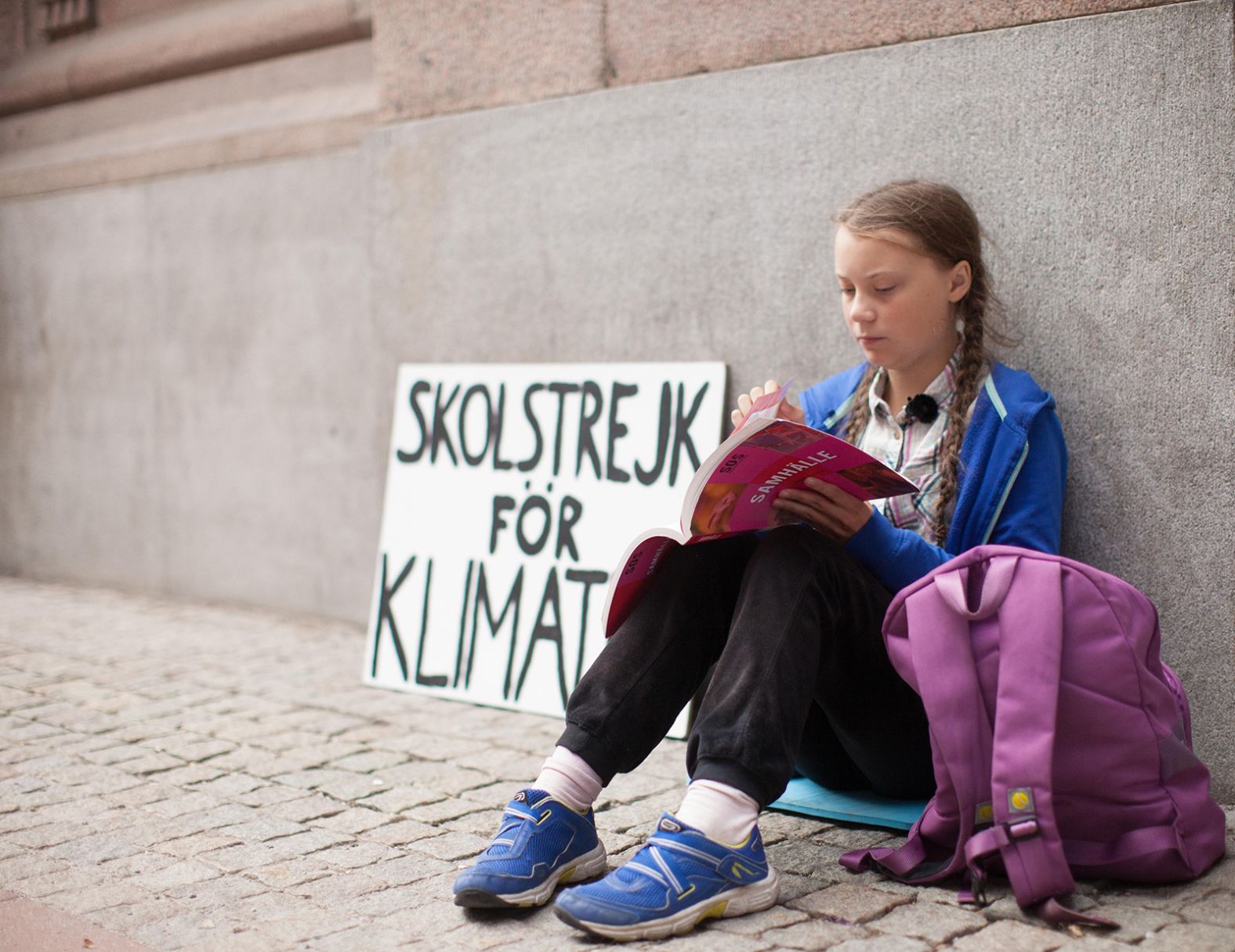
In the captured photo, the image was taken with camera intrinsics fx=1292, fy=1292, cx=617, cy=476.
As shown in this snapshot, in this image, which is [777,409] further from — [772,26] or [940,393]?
[772,26]

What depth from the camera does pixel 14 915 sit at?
2439 millimetres

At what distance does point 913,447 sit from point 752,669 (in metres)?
0.83

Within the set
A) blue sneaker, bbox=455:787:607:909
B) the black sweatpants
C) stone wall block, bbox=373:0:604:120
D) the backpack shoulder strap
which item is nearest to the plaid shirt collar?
the black sweatpants

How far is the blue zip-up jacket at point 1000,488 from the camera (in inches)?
101

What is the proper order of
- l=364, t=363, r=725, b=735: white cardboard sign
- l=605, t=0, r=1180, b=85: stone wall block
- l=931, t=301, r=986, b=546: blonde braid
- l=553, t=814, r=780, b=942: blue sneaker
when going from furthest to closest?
l=364, t=363, r=725, b=735: white cardboard sign, l=605, t=0, r=1180, b=85: stone wall block, l=931, t=301, r=986, b=546: blonde braid, l=553, t=814, r=780, b=942: blue sneaker

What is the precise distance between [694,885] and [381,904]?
63cm

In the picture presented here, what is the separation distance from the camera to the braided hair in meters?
2.77

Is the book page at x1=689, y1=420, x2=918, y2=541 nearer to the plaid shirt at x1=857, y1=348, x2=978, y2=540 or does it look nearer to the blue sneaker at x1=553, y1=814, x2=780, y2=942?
the plaid shirt at x1=857, y1=348, x2=978, y2=540

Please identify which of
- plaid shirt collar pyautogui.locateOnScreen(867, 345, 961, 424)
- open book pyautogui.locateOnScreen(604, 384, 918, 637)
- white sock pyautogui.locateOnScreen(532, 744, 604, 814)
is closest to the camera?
open book pyautogui.locateOnScreen(604, 384, 918, 637)

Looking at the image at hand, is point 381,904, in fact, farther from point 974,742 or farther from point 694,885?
point 974,742

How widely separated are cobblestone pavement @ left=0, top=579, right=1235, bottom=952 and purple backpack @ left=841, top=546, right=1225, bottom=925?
102mm

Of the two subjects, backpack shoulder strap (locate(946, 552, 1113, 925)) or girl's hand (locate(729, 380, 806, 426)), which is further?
girl's hand (locate(729, 380, 806, 426))

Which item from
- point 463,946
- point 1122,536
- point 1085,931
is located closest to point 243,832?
point 463,946

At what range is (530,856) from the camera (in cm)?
236
